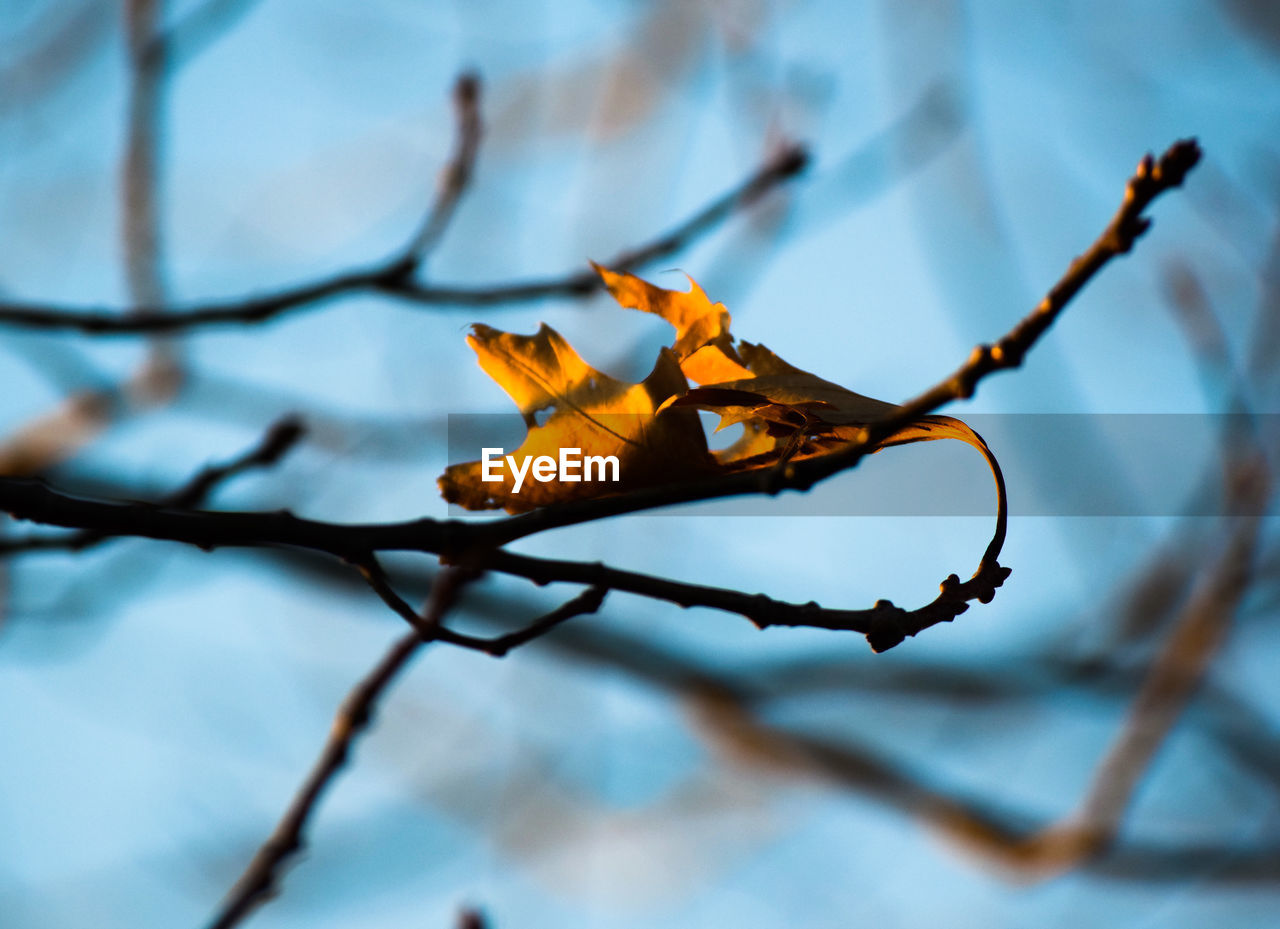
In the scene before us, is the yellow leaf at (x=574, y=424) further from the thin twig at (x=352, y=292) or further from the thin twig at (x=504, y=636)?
the thin twig at (x=352, y=292)

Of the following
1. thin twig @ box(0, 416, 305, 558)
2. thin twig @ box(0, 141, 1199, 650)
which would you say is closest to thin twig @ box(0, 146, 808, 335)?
thin twig @ box(0, 416, 305, 558)

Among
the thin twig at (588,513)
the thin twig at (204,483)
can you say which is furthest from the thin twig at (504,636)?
the thin twig at (204,483)

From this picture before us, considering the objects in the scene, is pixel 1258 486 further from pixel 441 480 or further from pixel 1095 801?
pixel 441 480

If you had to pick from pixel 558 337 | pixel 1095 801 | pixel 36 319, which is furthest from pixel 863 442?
pixel 1095 801

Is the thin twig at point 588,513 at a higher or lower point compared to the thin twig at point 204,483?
lower

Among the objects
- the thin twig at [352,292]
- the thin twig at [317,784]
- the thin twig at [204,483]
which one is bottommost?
the thin twig at [317,784]

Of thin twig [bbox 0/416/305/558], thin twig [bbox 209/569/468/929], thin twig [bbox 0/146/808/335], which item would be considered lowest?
thin twig [bbox 209/569/468/929]

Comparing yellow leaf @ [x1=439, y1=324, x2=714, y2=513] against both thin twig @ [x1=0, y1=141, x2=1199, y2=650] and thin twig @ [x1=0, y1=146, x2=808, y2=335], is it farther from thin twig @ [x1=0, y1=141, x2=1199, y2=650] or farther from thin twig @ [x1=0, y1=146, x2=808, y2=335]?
thin twig @ [x1=0, y1=146, x2=808, y2=335]

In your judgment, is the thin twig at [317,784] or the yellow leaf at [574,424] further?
the thin twig at [317,784]

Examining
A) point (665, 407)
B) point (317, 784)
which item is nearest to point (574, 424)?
point (665, 407)
